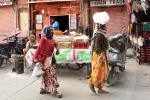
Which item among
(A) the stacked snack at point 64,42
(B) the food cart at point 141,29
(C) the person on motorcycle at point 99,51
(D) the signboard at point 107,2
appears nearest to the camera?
(C) the person on motorcycle at point 99,51

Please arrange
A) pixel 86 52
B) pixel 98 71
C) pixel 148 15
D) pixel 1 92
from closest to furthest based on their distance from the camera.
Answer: pixel 98 71
pixel 1 92
pixel 86 52
pixel 148 15

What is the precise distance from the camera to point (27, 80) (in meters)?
11.5

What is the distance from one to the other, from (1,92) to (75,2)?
1208cm

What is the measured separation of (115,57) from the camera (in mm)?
10891

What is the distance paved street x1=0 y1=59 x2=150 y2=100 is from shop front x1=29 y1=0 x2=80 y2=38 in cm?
876

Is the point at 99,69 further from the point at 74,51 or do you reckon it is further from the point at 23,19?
the point at 23,19

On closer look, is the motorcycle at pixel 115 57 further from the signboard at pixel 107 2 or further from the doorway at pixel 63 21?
the doorway at pixel 63 21

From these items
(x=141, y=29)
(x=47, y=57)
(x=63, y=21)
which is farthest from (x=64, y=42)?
(x=63, y=21)

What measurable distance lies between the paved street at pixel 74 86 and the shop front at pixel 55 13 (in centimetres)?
876

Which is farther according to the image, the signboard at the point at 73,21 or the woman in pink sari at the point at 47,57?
the signboard at the point at 73,21

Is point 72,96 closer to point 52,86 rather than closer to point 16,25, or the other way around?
point 52,86

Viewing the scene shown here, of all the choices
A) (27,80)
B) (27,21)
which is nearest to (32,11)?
(27,21)

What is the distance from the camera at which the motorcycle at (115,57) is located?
10641mm

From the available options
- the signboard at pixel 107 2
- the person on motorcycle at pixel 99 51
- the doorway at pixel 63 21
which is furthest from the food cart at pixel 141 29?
the doorway at pixel 63 21
